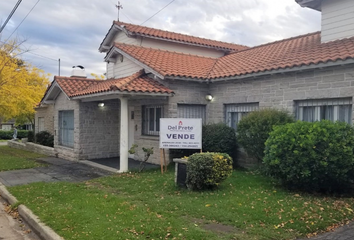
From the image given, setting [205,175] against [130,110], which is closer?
[205,175]

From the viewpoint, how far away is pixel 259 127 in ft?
31.0

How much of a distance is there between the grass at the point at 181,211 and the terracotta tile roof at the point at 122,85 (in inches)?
129

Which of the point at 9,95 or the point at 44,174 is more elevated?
the point at 9,95

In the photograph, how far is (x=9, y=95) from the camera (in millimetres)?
17859

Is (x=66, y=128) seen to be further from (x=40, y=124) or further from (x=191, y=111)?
(x=40, y=124)

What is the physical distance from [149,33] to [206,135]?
7.02 meters

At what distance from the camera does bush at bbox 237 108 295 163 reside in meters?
9.35

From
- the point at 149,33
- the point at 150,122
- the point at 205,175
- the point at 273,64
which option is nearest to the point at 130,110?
the point at 150,122

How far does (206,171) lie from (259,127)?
8.79 feet

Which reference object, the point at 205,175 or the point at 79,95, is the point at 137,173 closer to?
the point at 205,175

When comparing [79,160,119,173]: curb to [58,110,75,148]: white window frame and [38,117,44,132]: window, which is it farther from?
[38,117,44,132]: window

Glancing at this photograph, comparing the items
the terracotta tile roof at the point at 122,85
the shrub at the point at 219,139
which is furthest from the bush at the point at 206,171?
the terracotta tile roof at the point at 122,85

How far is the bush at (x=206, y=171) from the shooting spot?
7.60 meters

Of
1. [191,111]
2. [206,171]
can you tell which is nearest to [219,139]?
[191,111]
